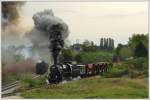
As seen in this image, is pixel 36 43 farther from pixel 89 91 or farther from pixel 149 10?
pixel 149 10

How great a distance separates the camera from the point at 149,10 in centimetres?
219

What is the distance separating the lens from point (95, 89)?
2.21m

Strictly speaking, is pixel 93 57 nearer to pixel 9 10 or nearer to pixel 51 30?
pixel 51 30

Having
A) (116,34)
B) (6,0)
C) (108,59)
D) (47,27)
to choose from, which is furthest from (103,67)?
(6,0)

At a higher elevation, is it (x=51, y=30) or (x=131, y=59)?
(x=51, y=30)

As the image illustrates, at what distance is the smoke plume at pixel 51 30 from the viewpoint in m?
2.23

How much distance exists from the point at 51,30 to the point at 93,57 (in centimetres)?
29

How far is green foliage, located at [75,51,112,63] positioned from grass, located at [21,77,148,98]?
11 centimetres

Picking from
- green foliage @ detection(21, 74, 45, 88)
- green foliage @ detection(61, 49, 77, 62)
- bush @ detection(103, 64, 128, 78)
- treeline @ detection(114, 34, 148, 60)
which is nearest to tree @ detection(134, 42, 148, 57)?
treeline @ detection(114, 34, 148, 60)

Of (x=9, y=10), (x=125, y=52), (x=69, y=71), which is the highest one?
(x=9, y=10)

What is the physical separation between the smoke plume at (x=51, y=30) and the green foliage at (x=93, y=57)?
0.13 m

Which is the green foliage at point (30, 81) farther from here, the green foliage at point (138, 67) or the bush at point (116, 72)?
the green foliage at point (138, 67)

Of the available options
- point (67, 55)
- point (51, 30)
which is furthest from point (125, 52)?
point (51, 30)

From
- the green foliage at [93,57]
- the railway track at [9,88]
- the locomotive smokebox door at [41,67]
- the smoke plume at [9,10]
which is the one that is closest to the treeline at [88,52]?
the green foliage at [93,57]
